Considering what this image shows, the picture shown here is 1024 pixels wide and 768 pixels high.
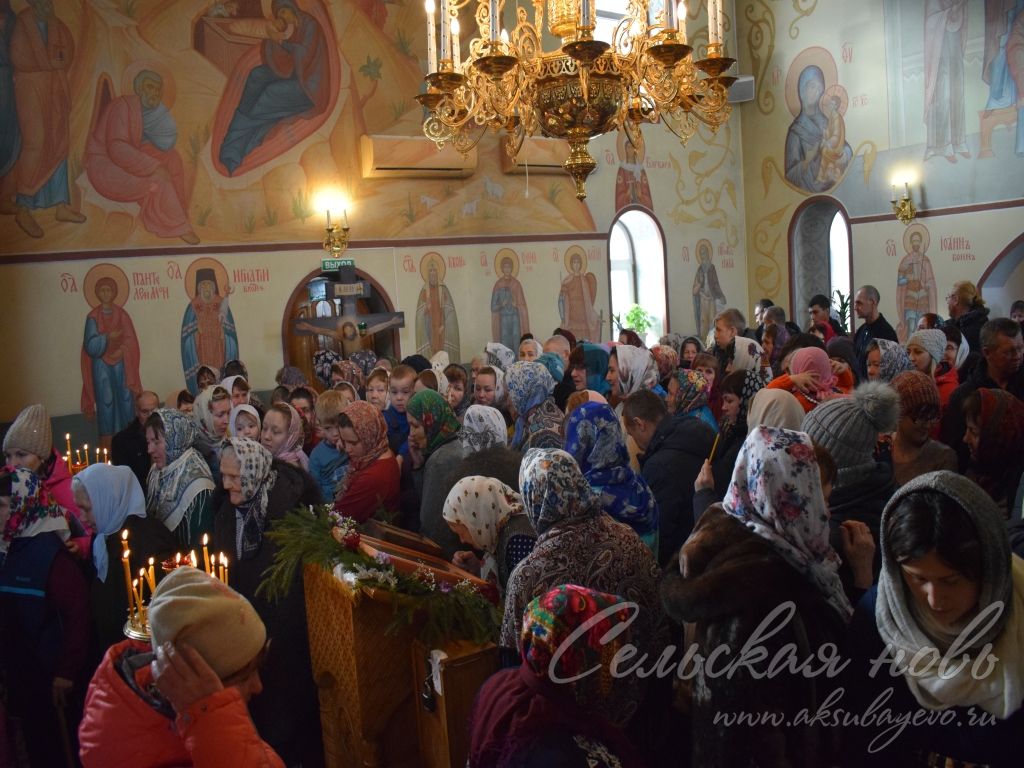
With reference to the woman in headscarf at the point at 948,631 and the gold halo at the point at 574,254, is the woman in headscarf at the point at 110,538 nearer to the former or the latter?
the woman in headscarf at the point at 948,631

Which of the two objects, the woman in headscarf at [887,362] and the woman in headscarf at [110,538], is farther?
the woman in headscarf at [887,362]

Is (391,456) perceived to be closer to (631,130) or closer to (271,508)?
(271,508)

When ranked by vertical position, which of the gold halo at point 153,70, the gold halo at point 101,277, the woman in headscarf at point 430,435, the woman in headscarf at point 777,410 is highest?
the gold halo at point 153,70

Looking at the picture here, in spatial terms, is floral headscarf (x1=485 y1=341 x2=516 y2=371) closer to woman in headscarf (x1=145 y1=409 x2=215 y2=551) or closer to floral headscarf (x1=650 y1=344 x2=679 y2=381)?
floral headscarf (x1=650 y1=344 x2=679 y2=381)

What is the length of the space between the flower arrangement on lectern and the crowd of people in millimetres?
229

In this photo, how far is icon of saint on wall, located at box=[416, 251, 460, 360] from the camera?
12648 mm

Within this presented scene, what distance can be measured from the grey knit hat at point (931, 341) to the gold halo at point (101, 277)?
8522 millimetres

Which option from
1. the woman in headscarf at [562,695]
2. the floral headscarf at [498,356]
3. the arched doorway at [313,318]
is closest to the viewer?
the woman in headscarf at [562,695]

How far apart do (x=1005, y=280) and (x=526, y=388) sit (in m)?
10.2

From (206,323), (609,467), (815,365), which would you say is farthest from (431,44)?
(206,323)

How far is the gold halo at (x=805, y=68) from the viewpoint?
1473 cm

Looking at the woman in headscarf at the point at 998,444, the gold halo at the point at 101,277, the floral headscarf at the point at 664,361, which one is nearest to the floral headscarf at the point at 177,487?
the woman in headscarf at the point at 998,444

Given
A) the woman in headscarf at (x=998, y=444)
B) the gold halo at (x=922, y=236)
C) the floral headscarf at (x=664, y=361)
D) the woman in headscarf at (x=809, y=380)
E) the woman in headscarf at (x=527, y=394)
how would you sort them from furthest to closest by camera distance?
1. the gold halo at (x=922, y=236)
2. the floral headscarf at (x=664, y=361)
3. the woman in headscarf at (x=527, y=394)
4. the woman in headscarf at (x=809, y=380)
5. the woman in headscarf at (x=998, y=444)

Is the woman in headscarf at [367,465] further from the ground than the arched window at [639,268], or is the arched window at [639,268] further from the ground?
the arched window at [639,268]
